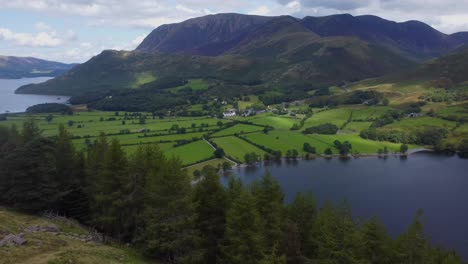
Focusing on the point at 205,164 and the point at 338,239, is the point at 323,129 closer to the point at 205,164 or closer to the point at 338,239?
the point at 205,164

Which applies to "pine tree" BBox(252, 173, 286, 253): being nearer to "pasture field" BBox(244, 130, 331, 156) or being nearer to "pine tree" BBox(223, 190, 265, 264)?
"pine tree" BBox(223, 190, 265, 264)

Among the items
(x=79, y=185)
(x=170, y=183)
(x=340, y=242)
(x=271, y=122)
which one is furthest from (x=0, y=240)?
(x=271, y=122)

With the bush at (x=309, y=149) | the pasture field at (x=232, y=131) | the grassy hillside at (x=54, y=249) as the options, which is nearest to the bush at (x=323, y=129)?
the pasture field at (x=232, y=131)

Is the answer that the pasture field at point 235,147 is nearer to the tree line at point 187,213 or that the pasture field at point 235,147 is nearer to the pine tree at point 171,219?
the tree line at point 187,213

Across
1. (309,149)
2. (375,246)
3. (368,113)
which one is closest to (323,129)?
(309,149)

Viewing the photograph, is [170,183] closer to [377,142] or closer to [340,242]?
[340,242]

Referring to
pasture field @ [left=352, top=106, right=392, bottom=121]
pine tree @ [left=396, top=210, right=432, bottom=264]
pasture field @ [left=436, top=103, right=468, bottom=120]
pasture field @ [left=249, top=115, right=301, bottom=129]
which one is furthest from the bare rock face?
pasture field @ [left=436, top=103, right=468, bottom=120]
